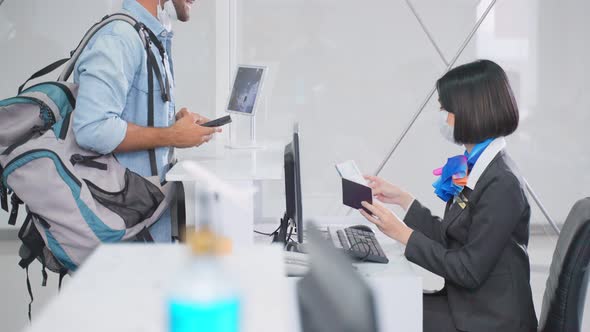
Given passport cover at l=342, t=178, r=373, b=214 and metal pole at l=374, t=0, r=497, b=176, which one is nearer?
passport cover at l=342, t=178, r=373, b=214

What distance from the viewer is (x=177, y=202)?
2217 mm

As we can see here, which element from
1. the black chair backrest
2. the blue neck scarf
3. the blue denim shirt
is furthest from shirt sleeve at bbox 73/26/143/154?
the black chair backrest

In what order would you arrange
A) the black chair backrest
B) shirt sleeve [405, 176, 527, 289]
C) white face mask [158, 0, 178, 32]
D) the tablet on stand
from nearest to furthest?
the black chair backrest
shirt sleeve [405, 176, 527, 289]
white face mask [158, 0, 178, 32]
the tablet on stand

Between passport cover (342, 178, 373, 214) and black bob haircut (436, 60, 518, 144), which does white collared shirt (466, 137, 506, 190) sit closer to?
black bob haircut (436, 60, 518, 144)

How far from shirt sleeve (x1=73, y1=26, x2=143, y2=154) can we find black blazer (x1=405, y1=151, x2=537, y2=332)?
0.81 metres

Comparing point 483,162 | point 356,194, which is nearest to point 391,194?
point 356,194

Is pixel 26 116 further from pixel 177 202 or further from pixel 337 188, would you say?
pixel 337 188

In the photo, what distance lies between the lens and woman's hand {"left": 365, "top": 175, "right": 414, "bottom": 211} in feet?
7.48

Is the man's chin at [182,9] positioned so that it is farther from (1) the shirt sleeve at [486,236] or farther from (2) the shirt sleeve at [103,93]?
(1) the shirt sleeve at [486,236]

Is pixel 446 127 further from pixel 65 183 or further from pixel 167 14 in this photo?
pixel 65 183

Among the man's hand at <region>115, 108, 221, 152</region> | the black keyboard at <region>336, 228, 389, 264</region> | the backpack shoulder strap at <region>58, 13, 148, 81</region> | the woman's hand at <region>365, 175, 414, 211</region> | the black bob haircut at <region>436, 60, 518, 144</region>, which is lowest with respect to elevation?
the black keyboard at <region>336, 228, 389, 264</region>

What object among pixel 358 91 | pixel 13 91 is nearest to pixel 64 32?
pixel 13 91

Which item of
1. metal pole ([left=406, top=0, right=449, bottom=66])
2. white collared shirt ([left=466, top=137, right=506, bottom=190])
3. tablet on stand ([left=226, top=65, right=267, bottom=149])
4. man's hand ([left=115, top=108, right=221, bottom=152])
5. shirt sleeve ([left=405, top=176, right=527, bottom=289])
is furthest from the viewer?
metal pole ([left=406, top=0, right=449, bottom=66])

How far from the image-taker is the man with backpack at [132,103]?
1.95 meters
